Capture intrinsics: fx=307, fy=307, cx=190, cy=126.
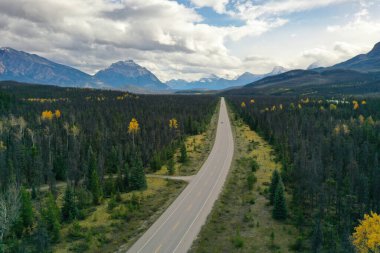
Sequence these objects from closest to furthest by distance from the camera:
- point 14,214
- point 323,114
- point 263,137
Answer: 1. point 14,214
2. point 263,137
3. point 323,114

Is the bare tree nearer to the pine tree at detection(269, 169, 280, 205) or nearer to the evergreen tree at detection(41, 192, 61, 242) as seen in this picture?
the evergreen tree at detection(41, 192, 61, 242)

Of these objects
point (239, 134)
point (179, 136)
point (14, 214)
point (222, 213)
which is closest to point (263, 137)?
point (239, 134)

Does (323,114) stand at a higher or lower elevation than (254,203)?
higher

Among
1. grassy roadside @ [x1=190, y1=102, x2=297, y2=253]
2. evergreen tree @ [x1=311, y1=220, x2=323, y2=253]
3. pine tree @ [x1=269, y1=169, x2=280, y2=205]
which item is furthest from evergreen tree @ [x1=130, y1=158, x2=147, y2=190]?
evergreen tree @ [x1=311, y1=220, x2=323, y2=253]

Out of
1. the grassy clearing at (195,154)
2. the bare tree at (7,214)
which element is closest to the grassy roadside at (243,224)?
the grassy clearing at (195,154)

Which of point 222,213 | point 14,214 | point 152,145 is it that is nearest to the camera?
point 14,214

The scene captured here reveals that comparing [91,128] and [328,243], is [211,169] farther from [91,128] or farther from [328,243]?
[91,128]
